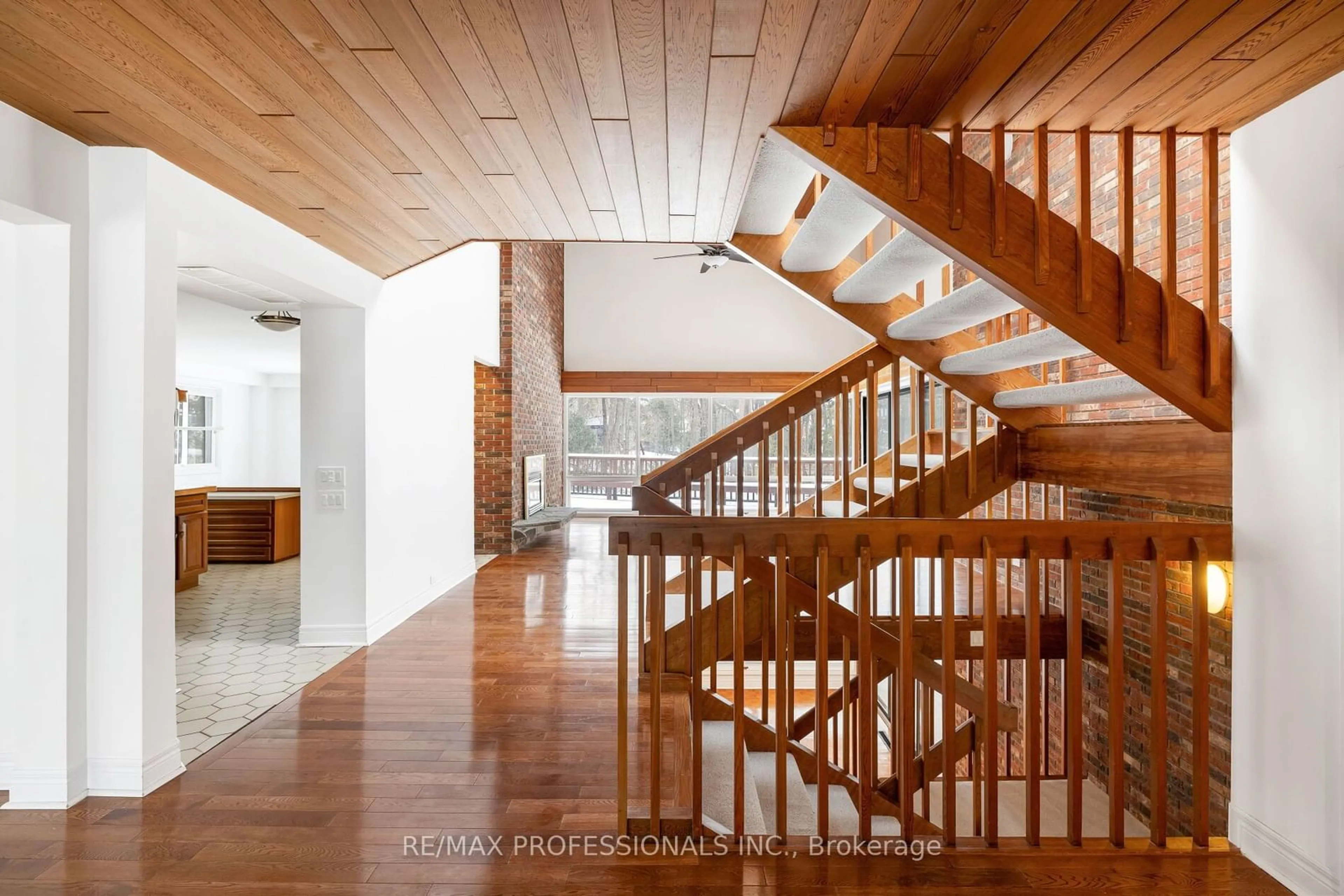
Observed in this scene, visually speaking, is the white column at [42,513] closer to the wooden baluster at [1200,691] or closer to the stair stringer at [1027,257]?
the stair stringer at [1027,257]

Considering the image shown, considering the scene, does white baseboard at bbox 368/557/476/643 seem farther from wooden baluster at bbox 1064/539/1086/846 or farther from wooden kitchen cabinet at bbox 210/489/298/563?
wooden baluster at bbox 1064/539/1086/846

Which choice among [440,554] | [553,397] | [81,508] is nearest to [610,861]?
[81,508]

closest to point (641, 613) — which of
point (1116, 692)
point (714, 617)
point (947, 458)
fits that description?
point (714, 617)

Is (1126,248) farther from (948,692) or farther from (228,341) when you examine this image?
(228,341)

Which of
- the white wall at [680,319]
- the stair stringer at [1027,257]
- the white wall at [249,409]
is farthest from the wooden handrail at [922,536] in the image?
the white wall at [680,319]

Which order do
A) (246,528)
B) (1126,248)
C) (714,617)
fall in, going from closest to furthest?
(1126,248)
(714,617)
(246,528)

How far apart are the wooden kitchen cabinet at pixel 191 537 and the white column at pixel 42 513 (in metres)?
3.96

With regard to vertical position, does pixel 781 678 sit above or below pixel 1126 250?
below

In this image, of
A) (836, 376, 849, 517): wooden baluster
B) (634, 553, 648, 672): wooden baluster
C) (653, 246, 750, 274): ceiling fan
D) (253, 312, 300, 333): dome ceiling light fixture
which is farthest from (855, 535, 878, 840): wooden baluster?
(253, 312, 300, 333): dome ceiling light fixture

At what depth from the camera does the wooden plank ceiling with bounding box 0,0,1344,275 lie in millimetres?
1782

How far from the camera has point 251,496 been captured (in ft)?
25.0

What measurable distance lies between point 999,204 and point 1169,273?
22.4 inches

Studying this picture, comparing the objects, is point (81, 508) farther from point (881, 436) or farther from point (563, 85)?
point (881, 436)

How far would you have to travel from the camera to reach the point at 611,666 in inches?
160
